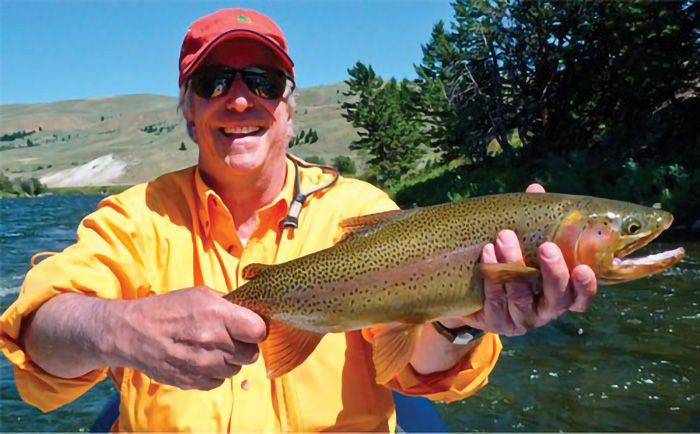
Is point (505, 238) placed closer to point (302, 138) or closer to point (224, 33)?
point (224, 33)

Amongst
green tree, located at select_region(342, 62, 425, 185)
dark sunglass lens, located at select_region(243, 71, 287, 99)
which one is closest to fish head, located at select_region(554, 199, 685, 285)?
dark sunglass lens, located at select_region(243, 71, 287, 99)

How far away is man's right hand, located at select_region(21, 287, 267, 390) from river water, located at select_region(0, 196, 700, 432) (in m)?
4.60

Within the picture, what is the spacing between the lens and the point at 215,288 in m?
2.82

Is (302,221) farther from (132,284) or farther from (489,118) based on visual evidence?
(489,118)

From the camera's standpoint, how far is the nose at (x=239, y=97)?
308cm

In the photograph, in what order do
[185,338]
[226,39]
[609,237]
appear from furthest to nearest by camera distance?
[226,39] < [609,237] < [185,338]

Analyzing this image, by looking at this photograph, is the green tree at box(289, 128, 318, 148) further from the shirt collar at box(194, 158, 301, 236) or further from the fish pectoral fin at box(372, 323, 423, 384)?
the fish pectoral fin at box(372, 323, 423, 384)

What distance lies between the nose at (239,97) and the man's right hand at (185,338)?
122 cm

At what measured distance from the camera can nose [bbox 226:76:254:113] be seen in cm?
308

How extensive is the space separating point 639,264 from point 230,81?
2078 mm

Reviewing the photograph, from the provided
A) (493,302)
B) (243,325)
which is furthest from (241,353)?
(493,302)

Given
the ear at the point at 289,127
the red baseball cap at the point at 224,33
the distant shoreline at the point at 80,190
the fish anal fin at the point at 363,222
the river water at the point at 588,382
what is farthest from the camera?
the distant shoreline at the point at 80,190

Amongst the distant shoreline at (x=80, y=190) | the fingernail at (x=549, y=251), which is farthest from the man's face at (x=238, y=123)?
the distant shoreline at (x=80, y=190)

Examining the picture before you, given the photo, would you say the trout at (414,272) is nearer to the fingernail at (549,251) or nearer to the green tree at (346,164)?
the fingernail at (549,251)
